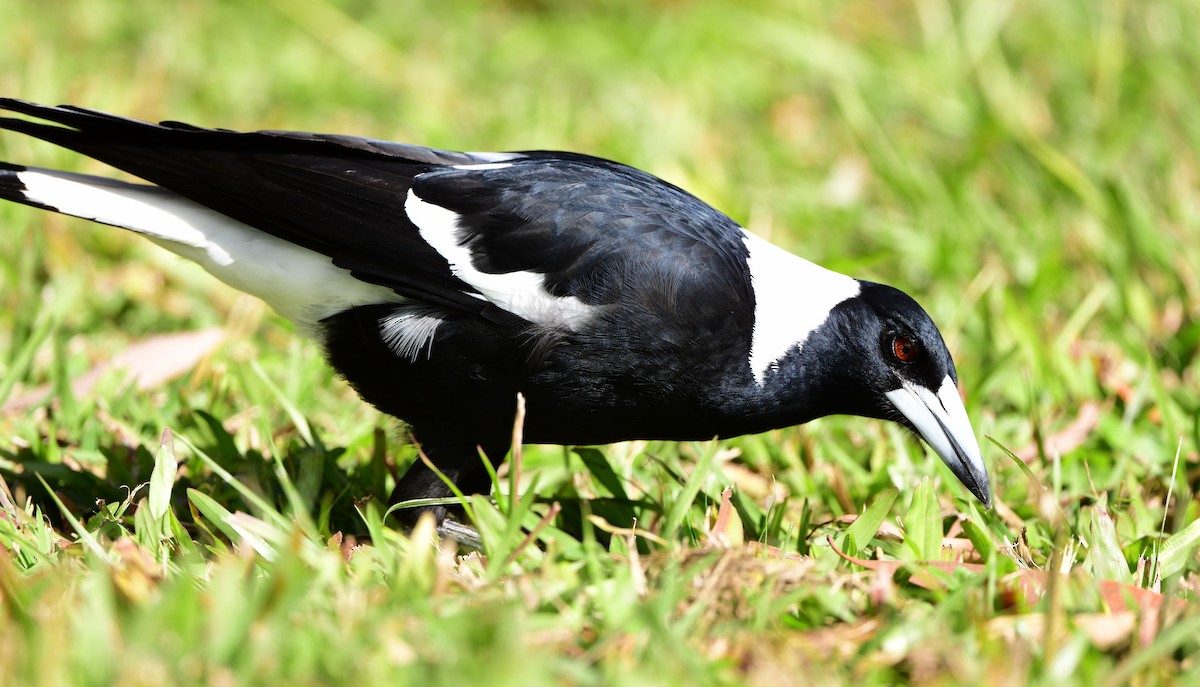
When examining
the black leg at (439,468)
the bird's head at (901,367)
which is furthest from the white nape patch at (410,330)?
the bird's head at (901,367)

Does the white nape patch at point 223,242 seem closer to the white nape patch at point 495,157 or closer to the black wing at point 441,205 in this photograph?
the black wing at point 441,205

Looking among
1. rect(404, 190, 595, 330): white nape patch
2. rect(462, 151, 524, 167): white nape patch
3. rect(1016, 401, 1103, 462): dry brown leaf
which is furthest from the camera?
rect(1016, 401, 1103, 462): dry brown leaf

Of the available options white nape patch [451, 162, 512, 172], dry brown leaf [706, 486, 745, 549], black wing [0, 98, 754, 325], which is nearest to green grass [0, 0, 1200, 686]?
dry brown leaf [706, 486, 745, 549]

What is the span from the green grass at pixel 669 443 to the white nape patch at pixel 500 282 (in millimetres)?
375

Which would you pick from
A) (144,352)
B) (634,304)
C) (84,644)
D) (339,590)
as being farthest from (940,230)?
(84,644)

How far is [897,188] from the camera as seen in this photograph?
418 centimetres

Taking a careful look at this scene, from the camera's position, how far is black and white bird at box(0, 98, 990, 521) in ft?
7.27

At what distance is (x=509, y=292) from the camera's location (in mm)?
2248

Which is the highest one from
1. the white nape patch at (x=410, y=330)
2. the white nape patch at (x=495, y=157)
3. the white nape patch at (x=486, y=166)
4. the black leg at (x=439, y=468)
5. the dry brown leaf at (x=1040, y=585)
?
the white nape patch at (x=495, y=157)

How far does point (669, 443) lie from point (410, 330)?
812 millimetres

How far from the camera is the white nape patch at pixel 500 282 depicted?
221 cm

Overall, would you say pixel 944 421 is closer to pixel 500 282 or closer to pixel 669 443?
pixel 669 443

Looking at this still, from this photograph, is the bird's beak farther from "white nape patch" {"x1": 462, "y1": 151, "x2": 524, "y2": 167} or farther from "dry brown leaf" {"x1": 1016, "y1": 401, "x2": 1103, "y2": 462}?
"white nape patch" {"x1": 462, "y1": 151, "x2": 524, "y2": 167}

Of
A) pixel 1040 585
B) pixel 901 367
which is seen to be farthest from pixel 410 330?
pixel 1040 585
